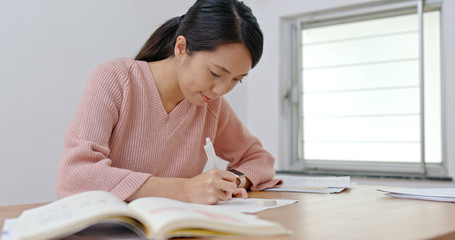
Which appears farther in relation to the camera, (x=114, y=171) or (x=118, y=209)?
(x=114, y=171)

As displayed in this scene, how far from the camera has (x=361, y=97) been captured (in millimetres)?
2965

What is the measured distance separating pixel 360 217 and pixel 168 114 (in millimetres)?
667

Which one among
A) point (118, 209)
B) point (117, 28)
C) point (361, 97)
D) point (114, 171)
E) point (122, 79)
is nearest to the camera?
point (118, 209)

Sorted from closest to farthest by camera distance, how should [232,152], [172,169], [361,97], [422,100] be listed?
[172,169] → [232,152] → [422,100] → [361,97]

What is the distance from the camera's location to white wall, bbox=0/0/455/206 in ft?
6.73

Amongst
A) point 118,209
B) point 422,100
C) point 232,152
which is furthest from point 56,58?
point 422,100

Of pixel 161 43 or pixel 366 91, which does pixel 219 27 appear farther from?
pixel 366 91

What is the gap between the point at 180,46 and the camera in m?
1.40

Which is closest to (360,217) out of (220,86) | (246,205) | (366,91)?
(246,205)

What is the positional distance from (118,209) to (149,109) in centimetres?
72

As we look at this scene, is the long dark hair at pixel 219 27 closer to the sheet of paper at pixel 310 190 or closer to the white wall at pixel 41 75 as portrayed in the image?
the sheet of paper at pixel 310 190

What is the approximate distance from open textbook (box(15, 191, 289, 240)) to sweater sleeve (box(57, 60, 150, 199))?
1.03 ft

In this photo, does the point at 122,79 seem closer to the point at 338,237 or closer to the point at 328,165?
the point at 338,237

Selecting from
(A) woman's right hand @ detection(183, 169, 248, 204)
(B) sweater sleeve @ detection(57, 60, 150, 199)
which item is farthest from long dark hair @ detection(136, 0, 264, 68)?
(A) woman's right hand @ detection(183, 169, 248, 204)
